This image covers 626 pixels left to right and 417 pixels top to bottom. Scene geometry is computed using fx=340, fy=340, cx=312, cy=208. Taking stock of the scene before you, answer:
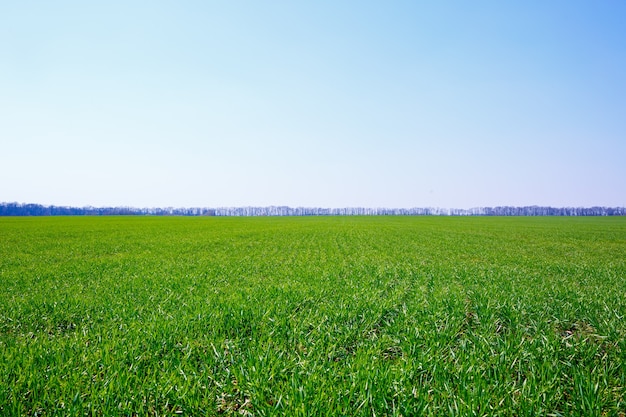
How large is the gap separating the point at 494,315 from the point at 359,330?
3034 mm

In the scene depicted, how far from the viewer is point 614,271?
582 inches

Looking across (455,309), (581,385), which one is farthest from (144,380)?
(455,309)

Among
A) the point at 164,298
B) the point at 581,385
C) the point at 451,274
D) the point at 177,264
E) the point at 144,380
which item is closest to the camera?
the point at 581,385

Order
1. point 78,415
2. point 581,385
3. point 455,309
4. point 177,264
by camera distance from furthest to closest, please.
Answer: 1. point 177,264
2. point 455,309
3. point 581,385
4. point 78,415

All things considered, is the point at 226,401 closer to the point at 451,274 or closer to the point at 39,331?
the point at 39,331

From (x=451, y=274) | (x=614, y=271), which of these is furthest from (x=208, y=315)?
(x=614, y=271)

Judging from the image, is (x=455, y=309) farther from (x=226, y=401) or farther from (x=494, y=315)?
(x=226, y=401)

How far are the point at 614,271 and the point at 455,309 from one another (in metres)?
12.4

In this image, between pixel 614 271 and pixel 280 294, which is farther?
pixel 614 271

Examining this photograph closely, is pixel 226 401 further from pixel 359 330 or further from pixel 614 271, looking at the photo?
pixel 614 271

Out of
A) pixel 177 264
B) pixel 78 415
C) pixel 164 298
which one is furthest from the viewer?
pixel 177 264

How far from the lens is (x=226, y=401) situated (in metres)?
4.12

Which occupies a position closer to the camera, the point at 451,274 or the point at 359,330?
the point at 359,330

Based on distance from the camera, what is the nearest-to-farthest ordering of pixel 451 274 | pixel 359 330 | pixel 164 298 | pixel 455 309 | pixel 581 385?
pixel 581 385, pixel 359 330, pixel 455 309, pixel 164 298, pixel 451 274
